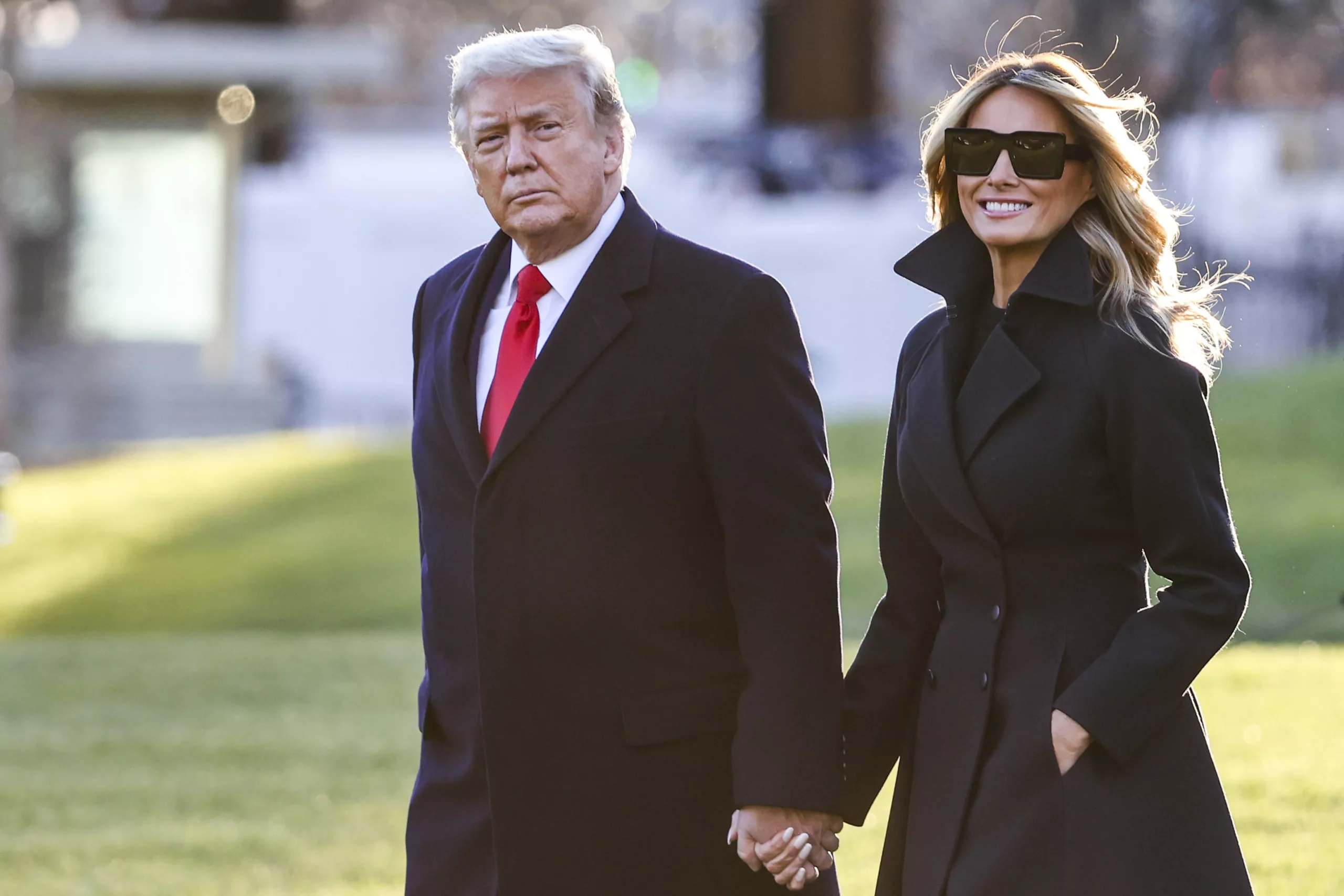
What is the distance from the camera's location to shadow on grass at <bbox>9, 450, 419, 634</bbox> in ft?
52.5

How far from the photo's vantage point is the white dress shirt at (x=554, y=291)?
3955mm

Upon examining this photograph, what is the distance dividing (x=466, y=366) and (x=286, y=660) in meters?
9.71

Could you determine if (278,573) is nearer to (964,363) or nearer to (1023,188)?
(964,363)

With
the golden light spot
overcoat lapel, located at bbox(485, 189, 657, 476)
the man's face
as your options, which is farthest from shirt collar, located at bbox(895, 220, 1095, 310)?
the golden light spot

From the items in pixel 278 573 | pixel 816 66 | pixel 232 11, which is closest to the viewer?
pixel 278 573

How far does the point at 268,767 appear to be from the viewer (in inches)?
392

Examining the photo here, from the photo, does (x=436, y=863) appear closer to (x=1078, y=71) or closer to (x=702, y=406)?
(x=702, y=406)

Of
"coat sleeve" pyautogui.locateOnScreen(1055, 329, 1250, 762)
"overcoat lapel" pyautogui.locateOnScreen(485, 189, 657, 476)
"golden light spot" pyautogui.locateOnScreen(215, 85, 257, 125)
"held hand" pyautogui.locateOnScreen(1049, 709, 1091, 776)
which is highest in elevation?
"overcoat lapel" pyautogui.locateOnScreen(485, 189, 657, 476)

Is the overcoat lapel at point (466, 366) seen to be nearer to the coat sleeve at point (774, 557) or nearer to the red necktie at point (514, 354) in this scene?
the red necktie at point (514, 354)

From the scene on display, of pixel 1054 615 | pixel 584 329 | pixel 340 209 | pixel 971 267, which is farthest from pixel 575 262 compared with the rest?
pixel 340 209

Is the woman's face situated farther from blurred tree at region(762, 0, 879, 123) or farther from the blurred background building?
blurred tree at region(762, 0, 879, 123)

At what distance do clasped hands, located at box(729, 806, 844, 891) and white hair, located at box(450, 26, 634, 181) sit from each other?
1288mm

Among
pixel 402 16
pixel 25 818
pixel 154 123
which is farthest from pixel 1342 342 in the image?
pixel 402 16

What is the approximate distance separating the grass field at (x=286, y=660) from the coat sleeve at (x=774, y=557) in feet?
11.0
